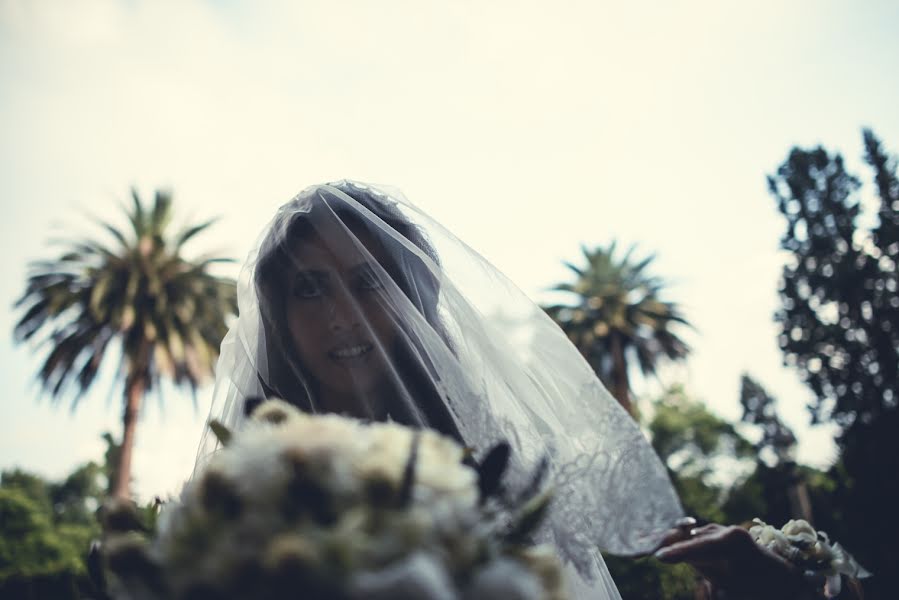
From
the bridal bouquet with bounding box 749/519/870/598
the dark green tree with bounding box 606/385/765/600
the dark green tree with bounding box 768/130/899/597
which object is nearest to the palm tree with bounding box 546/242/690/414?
the dark green tree with bounding box 768/130/899/597

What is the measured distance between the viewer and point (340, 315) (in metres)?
2.38

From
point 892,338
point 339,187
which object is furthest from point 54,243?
point 892,338

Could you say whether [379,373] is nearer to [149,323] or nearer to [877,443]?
[149,323]

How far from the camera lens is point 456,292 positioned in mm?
2545

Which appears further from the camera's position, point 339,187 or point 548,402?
point 339,187

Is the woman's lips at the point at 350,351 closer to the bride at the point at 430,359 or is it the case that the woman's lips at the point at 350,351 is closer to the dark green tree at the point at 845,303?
the bride at the point at 430,359

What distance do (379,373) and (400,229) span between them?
0.85 metres

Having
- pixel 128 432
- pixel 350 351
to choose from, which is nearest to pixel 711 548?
pixel 350 351

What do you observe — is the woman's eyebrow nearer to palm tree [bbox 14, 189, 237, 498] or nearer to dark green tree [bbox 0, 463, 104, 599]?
palm tree [bbox 14, 189, 237, 498]

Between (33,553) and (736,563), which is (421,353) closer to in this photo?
(736,563)

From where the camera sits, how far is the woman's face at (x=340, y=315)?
2344 millimetres

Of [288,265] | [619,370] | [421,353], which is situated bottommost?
[619,370]

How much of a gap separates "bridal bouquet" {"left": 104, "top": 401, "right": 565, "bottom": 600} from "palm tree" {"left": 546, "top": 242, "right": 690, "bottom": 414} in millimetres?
23324

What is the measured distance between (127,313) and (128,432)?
3516 millimetres
